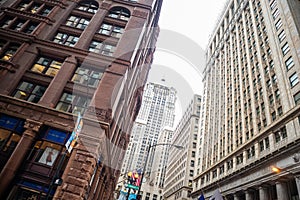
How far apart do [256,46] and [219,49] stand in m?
25.6

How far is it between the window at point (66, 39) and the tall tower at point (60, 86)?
0.10 metres

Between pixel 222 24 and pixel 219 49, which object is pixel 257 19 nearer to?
pixel 219 49

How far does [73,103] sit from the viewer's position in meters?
17.6

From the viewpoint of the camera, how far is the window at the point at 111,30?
23.5 m

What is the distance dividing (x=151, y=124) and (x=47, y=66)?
13507 centimetres

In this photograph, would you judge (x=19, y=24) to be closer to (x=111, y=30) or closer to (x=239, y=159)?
(x=111, y=30)

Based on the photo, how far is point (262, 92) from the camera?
101 ft

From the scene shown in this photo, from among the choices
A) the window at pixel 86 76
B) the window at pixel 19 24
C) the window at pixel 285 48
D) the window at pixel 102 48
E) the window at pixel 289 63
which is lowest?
the window at pixel 86 76

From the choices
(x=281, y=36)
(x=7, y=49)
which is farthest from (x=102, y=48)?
(x=281, y=36)

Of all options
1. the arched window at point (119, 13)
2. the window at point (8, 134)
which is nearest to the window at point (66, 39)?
the arched window at point (119, 13)

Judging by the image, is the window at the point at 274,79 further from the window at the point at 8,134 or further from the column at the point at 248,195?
the window at the point at 8,134

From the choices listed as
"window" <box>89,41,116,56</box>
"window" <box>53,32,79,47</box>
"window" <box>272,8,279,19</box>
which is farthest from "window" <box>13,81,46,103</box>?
"window" <box>272,8,279,19</box>

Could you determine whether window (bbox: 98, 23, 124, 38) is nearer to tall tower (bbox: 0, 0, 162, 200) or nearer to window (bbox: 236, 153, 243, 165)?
tall tower (bbox: 0, 0, 162, 200)

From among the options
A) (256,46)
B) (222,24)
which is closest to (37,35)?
(256,46)
